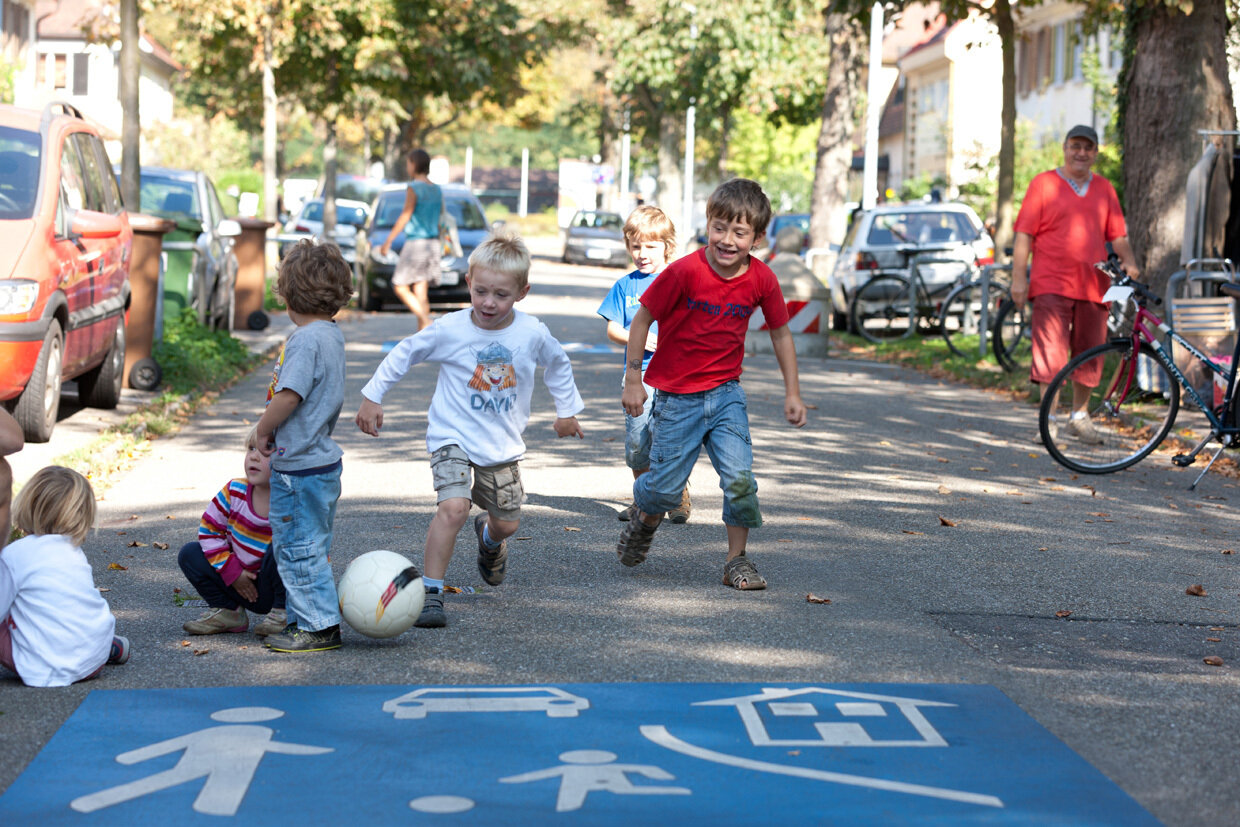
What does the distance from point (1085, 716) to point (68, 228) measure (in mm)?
7335

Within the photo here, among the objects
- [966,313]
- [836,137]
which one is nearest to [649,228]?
[966,313]

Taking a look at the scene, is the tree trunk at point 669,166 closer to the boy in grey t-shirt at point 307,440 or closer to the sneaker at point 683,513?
the sneaker at point 683,513

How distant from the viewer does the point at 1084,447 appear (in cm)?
1032

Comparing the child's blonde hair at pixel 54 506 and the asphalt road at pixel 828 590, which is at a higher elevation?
the child's blonde hair at pixel 54 506

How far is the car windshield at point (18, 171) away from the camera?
9.66 meters

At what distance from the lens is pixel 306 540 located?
17.7 ft

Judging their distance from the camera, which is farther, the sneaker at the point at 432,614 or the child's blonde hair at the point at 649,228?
the child's blonde hair at the point at 649,228

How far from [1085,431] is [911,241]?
10.6 meters

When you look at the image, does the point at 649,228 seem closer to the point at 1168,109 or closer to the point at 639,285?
the point at 639,285

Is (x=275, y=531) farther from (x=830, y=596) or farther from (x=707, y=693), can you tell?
(x=830, y=596)

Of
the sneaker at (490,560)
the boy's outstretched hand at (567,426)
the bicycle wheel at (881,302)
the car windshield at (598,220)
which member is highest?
the car windshield at (598,220)

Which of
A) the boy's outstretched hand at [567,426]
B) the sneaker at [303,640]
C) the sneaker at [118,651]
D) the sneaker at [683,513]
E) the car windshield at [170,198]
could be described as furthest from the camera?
the car windshield at [170,198]

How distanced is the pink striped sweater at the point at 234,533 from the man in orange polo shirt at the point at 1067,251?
6789 mm

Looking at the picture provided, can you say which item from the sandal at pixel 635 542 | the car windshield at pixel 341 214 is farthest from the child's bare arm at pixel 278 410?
the car windshield at pixel 341 214
